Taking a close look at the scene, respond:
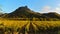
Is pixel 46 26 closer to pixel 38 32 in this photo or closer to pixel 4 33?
pixel 38 32

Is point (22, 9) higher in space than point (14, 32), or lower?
higher

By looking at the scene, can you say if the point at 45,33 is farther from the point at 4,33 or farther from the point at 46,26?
the point at 4,33

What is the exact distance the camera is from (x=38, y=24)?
1705 cm

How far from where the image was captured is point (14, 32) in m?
16.0

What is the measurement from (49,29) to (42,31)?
1.96ft

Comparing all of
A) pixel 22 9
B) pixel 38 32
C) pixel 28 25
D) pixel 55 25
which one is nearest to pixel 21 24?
pixel 28 25

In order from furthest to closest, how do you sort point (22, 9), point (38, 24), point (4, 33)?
point (22, 9)
point (38, 24)
point (4, 33)

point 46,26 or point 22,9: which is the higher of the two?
point 22,9

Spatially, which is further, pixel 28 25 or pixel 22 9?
pixel 22 9

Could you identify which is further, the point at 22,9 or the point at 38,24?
the point at 22,9

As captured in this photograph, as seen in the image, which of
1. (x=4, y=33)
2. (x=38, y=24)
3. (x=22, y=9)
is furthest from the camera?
(x=22, y=9)

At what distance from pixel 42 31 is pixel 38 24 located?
99cm

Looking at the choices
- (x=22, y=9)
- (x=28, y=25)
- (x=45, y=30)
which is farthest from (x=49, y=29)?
(x=22, y=9)

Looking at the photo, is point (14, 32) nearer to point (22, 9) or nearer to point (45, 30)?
point (45, 30)
